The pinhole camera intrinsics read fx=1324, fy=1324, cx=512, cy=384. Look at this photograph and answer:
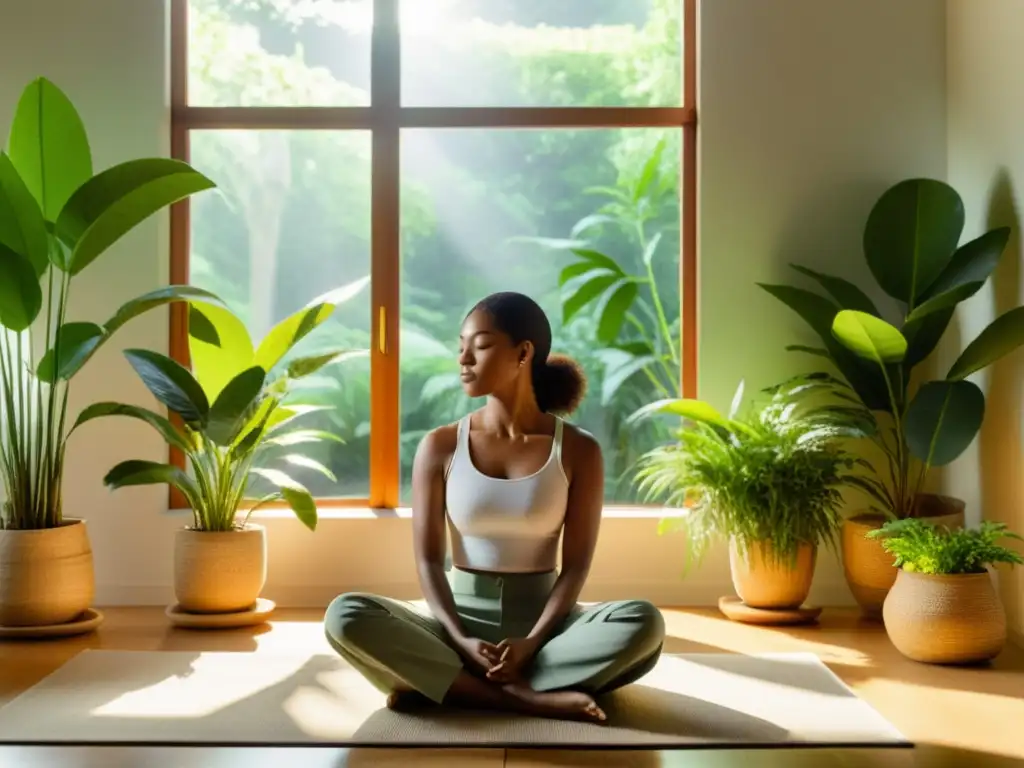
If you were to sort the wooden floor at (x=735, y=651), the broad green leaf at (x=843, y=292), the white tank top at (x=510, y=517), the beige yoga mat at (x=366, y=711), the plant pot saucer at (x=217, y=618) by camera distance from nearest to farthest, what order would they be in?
the wooden floor at (x=735, y=651), the beige yoga mat at (x=366, y=711), the white tank top at (x=510, y=517), the plant pot saucer at (x=217, y=618), the broad green leaf at (x=843, y=292)

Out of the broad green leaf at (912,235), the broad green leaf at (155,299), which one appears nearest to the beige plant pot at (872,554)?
the broad green leaf at (912,235)

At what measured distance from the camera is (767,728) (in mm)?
2996

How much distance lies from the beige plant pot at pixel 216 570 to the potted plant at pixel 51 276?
0.29 meters

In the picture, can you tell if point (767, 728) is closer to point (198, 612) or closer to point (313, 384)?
point (198, 612)

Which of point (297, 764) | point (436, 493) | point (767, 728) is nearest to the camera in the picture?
point (297, 764)

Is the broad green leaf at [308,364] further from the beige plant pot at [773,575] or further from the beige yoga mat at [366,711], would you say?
the beige plant pot at [773,575]

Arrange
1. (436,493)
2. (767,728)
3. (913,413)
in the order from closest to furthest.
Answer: (767,728)
(436,493)
(913,413)

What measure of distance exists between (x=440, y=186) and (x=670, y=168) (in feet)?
2.76

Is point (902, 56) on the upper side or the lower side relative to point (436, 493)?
upper

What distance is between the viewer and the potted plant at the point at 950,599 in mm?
3666

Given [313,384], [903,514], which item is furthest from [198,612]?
[903,514]

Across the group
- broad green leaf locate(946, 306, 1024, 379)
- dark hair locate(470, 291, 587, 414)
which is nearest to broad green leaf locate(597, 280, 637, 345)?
broad green leaf locate(946, 306, 1024, 379)

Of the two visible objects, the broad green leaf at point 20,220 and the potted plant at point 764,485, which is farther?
the potted plant at point 764,485

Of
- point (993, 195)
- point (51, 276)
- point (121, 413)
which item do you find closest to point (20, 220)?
point (51, 276)
